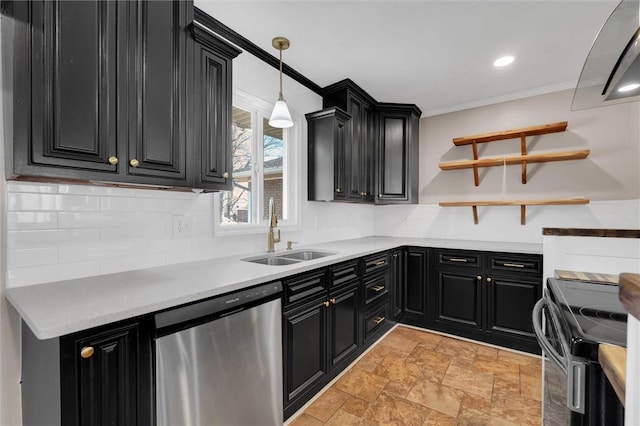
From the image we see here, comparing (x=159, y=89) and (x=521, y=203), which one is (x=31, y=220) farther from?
(x=521, y=203)

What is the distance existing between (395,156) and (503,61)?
1.40 meters

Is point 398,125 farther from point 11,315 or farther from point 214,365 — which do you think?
point 11,315

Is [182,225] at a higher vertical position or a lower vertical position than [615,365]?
higher

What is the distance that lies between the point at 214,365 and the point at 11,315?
0.87 m

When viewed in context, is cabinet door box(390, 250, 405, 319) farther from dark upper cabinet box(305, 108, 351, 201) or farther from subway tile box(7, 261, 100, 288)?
subway tile box(7, 261, 100, 288)

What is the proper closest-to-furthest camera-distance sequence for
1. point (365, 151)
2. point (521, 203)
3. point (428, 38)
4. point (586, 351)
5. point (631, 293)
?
point (631, 293)
point (586, 351)
point (428, 38)
point (521, 203)
point (365, 151)

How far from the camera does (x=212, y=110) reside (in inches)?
67.2

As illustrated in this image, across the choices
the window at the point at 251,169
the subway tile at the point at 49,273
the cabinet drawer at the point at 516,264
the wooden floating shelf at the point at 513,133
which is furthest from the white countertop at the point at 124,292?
the wooden floating shelf at the point at 513,133

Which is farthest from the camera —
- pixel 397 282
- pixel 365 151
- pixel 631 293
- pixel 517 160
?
pixel 365 151

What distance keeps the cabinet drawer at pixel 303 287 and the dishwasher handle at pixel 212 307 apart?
0.11 meters

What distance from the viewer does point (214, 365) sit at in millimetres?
1305

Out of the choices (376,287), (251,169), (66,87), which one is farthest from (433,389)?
(66,87)

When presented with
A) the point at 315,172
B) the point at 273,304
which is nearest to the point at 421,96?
the point at 315,172

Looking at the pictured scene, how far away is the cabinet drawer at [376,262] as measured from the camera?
258 centimetres
